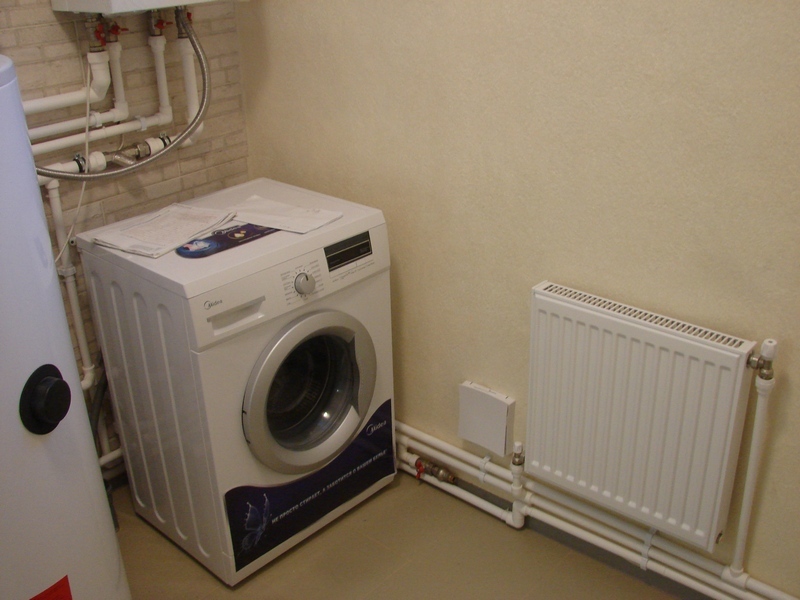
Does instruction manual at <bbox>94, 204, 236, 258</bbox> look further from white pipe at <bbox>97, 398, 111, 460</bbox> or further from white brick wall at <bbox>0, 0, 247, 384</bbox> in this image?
white pipe at <bbox>97, 398, 111, 460</bbox>

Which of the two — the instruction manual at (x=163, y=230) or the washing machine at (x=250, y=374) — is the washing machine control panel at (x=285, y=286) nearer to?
the washing machine at (x=250, y=374)

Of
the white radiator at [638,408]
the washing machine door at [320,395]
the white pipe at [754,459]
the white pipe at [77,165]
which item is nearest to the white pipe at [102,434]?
the washing machine door at [320,395]

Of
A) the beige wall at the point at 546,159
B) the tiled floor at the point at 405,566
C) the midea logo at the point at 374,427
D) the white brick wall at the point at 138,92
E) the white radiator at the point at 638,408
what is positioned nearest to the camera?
the beige wall at the point at 546,159

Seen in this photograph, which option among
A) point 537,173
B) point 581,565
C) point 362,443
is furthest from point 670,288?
point 362,443

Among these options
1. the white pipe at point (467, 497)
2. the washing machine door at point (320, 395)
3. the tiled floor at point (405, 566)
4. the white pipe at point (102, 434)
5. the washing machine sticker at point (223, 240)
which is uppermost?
the washing machine sticker at point (223, 240)

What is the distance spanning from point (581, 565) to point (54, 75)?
1.87 meters

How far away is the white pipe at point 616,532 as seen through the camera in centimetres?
192

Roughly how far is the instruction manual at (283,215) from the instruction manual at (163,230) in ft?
0.17

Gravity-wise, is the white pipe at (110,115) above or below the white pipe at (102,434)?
above

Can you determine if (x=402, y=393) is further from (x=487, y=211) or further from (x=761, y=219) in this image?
(x=761, y=219)

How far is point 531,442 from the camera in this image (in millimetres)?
2104

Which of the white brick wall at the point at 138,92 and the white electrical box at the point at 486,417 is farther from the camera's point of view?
the white electrical box at the point at 486,417

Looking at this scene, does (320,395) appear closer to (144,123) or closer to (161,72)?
(144,123)

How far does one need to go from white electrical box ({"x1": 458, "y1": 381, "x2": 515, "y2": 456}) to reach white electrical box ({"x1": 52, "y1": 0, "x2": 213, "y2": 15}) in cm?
127
